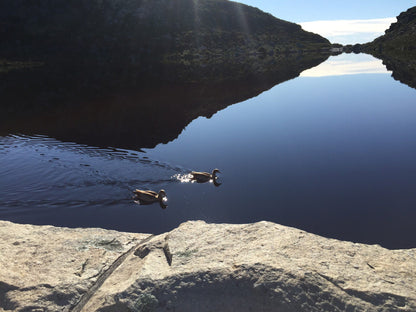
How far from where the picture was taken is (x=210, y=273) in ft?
26.1

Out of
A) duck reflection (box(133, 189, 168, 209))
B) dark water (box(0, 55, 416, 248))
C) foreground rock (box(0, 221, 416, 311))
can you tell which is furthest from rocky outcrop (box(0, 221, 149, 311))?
duck reflection (box(133, 189, 168, 209))

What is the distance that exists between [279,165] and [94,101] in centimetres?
3537

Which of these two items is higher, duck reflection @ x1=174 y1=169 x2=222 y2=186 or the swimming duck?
duck reflection @ x1=174 y1=169 x2=222 y2=186

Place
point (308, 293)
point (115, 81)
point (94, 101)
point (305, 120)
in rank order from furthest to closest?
point (115, 81), point (94, 101), point (305, 120), point (308, 293)

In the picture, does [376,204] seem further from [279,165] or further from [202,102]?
[202,102]

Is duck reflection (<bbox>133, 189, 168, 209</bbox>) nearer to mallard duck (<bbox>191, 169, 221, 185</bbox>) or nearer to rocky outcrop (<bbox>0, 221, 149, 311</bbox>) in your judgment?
mallard duck (<bbox>191, 169, 221, 185</bbox>)

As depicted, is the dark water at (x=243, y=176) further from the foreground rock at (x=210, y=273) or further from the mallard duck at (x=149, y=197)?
the foreground rock at (x=210, y=273)

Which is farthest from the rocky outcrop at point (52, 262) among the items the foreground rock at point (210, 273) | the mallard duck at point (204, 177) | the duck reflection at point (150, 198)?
the mallard duck at point (204, 177)

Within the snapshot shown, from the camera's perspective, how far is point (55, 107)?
46.7 m

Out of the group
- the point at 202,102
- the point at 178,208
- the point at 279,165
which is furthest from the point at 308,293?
the point at 202,102

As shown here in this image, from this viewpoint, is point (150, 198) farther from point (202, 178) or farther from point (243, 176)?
point (243, 176)

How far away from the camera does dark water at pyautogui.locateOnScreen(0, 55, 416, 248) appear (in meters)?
16.4

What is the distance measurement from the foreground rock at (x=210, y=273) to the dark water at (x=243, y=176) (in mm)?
5641

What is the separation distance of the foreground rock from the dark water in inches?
222
